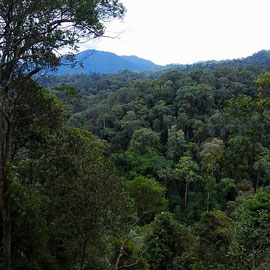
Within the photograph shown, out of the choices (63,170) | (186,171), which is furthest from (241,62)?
(63,170)

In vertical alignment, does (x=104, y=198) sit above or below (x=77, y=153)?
below

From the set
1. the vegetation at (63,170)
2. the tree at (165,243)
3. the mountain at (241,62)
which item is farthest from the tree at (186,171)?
the mountain at (241,62)

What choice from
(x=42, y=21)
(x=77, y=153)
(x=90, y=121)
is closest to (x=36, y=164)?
(x=77, y=153)

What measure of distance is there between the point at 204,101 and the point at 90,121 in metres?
15.3

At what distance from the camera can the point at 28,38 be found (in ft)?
13.1

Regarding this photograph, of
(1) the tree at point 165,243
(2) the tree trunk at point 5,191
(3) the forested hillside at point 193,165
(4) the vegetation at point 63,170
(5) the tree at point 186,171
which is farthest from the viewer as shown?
(5) the tree at point 186,171

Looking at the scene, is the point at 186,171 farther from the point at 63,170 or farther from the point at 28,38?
the point at 28,38

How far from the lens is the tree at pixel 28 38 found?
3.74 metres

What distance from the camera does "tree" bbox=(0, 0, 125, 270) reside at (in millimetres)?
3736

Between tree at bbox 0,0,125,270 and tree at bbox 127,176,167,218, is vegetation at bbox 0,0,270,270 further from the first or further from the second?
tree at bbox 127,176,167,218

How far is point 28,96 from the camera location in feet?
14.0

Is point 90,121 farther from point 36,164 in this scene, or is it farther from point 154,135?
point 36,164

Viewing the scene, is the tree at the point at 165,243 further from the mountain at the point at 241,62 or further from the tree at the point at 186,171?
the mountain at the point at 241,62

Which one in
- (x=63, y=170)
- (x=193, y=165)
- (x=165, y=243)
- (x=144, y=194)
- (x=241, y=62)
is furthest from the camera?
(x=241, y=62)
